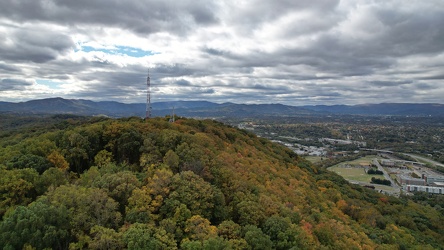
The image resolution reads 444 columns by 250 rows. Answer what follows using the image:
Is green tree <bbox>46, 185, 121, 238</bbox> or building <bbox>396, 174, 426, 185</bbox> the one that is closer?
green tree <bbox>46, 185, 121, 238</bbox>

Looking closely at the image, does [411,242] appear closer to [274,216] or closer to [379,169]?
[274,216]

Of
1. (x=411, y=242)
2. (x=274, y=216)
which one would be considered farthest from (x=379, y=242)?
(x=274, y=216)

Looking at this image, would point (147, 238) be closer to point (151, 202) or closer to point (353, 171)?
point (151, 202)

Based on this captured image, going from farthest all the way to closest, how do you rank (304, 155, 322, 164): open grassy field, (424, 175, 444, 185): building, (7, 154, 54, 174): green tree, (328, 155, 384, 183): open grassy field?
(304, 155, 322, 164): open grassy field
(328, 155, 384, 183): open grassy field
(424, 175, 444, 185): building
(7, 154, 54, 174): green tree

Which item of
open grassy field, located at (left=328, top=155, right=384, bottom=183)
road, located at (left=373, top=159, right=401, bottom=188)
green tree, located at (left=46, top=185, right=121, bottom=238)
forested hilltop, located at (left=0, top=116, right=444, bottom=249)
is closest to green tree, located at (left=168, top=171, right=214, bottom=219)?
forested hilltop, located at (left=0, top=116, right=444, bottom=249)

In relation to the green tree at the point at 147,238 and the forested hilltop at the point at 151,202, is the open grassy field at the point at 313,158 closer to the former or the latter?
the forested hilltop at the point at 151,202

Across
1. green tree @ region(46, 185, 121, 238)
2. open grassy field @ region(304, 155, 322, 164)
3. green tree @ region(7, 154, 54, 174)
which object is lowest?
open grassy field @ region(304, 155, 322, 164)

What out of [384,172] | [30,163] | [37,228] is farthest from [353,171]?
[37,228]

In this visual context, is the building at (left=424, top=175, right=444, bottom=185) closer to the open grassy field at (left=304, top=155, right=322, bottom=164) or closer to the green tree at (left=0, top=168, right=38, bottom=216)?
the open grassy field at (left=304, top=155, right=322, bottom=164)

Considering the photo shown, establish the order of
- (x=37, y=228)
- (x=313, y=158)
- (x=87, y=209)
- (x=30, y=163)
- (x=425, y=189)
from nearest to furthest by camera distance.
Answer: (x=37, y=228), (x=87, y=209), (x=30, y=163), (x=425, y=189), (x=313, y=158)
